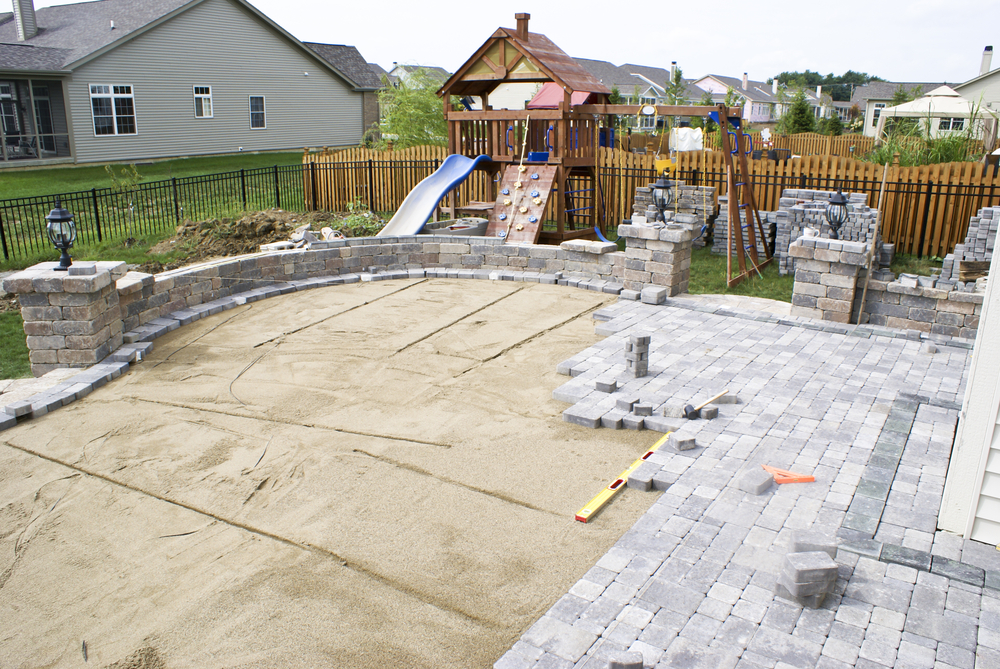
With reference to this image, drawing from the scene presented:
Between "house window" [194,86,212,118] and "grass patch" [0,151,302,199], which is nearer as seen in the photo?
"grass patch" [0,151,302,199]

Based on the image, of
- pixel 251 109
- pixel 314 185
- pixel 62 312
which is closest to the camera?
pixel 62 312

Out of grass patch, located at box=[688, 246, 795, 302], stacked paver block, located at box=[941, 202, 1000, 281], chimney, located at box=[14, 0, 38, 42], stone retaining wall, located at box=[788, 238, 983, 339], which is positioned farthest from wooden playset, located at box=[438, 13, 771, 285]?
chimney, located at box=[14, 0, 38, 42]

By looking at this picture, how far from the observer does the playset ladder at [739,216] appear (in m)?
10.7

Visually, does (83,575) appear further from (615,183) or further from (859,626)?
(615,183)

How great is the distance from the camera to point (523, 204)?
488 inches

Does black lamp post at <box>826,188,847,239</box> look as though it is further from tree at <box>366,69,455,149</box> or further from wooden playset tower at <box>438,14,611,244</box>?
tree at <box>366,69,455,149</box>

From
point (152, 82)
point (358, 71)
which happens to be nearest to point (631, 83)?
point (358, 71)

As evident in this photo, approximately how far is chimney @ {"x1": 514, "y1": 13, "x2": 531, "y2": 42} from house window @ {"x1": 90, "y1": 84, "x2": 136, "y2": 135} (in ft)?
54.8

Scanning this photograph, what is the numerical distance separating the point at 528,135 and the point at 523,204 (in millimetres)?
1485

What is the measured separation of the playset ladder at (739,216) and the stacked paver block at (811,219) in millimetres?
358

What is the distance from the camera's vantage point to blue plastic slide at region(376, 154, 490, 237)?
12711 millimetres

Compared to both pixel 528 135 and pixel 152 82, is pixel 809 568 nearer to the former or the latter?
pixel 528 135

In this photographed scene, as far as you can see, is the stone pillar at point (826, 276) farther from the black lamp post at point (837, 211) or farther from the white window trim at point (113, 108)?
the white window trim at point (113, 108)

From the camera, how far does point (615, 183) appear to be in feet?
50.0
